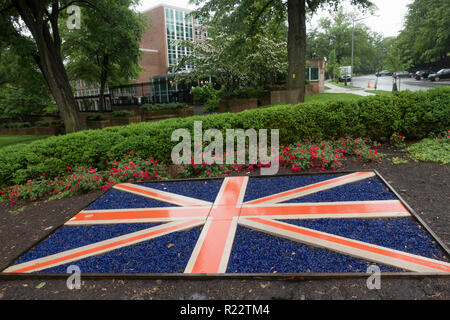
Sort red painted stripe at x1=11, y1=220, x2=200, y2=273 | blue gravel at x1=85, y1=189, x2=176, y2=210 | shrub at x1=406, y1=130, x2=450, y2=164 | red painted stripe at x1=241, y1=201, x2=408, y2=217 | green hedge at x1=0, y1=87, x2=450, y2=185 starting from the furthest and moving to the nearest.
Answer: green hedge at x1=0, y1=87, x2=450, y2=185
shrub at x1=406, y1=130, x2=450, y2=164
blue gravel at x1=85, y1=189, x2=176, y2=210
red painted stripe at x1=241, y1=201, x2=408, y2=217
red painted stripe at x1=11, y1=220, x2=200, y2=273

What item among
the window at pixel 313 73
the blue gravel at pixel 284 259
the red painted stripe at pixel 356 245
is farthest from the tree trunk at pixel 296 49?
the window at pixel 313 73

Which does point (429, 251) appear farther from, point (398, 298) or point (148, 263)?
point (148, 263)

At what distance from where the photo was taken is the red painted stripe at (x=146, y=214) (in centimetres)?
488

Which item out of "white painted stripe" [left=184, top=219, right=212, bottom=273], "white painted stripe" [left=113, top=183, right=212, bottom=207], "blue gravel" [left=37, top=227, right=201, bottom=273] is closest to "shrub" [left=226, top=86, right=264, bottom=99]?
"white painted stripe" [left=113, top=183, right=212, bottom=207]

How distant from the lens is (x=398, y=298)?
2.70 m

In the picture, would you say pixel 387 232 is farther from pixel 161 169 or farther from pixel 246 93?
pixel 246 93

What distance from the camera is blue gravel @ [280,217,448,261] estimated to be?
3391mm

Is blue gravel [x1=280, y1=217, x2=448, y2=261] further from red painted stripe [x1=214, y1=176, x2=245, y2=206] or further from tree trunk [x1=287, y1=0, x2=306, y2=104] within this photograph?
tree trunk [x1=287, y1=0, x2=306, y2=104]

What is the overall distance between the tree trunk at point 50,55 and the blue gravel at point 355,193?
12.1 meters

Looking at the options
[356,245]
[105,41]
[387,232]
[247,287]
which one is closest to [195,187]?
[247,287]

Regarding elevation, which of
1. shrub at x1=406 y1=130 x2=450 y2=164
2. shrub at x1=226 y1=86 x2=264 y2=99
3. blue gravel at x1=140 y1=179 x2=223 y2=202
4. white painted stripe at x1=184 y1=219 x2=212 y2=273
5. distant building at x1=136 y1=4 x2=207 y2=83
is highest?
distant building at x1=136 y1=4 x2=207 y2=83

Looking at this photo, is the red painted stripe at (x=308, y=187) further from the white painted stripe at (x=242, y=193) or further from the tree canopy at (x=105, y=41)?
the tree canopy at (x=105, y=41)

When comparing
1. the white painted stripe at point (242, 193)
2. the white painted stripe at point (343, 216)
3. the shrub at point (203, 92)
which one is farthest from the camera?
the shrub at point (203, 92)

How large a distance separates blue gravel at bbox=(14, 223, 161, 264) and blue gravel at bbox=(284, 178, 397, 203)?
2900mm
